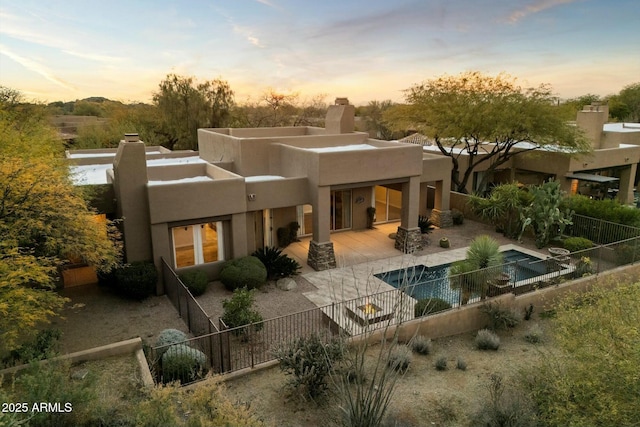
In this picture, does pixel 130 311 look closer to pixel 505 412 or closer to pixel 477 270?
pixel 477 270

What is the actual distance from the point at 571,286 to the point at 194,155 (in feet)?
65.9

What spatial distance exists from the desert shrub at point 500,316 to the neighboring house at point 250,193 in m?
6.46

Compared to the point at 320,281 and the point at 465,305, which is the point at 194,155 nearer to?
the point at 320,281

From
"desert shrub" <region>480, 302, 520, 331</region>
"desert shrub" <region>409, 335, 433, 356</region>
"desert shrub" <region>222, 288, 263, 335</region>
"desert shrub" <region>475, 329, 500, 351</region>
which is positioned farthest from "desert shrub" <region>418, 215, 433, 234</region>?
"desert shrub" <region>222, 288, 263, 335</region>

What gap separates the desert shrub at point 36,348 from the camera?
31.5 ft

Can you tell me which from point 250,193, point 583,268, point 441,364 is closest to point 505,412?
point 441,364

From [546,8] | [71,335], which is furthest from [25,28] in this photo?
[546,8]

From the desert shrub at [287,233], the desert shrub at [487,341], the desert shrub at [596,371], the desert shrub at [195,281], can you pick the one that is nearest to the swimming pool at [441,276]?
the desert shrub at [487,341]

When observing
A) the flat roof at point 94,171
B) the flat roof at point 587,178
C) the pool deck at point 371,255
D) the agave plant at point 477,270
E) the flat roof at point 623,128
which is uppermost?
the flat roof at point 623,128

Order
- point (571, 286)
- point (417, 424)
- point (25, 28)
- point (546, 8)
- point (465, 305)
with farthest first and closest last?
point (546, 8)
point (25, 28)
point (571, 286)
point (465, 305)
point (417, 424)

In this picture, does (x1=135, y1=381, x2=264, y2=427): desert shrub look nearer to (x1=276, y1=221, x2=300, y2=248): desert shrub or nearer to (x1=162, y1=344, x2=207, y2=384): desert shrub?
(x1=162, y1=344, x2=207, y2=384): desert shrub

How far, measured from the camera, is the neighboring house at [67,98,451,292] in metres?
15.4

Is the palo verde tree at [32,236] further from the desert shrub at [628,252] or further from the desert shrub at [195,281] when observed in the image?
the desert shrub at [628,252]

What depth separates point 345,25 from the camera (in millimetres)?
30922
